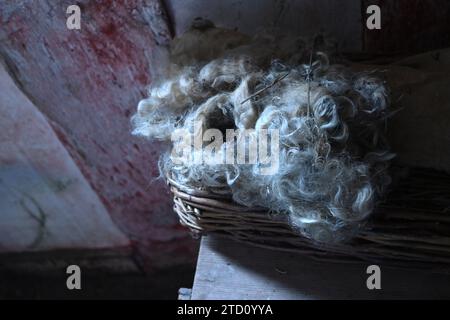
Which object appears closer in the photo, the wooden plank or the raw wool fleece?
the raw wool fleece

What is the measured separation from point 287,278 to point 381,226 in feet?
0.62

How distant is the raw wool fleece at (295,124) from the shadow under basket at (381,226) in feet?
0.08

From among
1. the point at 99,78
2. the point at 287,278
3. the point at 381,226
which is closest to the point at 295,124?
the point at 381,226

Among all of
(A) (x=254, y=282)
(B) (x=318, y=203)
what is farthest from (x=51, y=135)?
(B) (x=318, y=203)

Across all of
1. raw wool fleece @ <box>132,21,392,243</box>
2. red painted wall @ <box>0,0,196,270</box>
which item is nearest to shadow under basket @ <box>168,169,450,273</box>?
raw wool fleece @ <box>132,21,392,243</box>

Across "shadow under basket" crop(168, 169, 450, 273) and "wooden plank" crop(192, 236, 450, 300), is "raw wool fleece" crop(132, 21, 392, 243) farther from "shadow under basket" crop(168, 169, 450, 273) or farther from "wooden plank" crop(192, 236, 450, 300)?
"wooden plank" crop(192, 236, 450, 300)

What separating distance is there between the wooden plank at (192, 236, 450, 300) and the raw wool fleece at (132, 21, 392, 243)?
0.13m

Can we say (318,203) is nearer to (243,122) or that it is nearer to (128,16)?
(243,122)

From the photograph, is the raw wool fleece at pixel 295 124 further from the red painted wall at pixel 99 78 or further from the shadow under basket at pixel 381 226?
the red painted wall at pixel 99 78

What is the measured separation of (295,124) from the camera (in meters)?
0.63

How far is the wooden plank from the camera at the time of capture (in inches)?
29.7

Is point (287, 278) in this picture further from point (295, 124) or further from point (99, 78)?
point (99, 78)

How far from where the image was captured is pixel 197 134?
688mm

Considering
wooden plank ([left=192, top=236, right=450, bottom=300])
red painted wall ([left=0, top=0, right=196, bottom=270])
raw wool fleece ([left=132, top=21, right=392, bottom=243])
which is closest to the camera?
raw wool fleece ([left=132, top=21, right=392, bottom=243])
